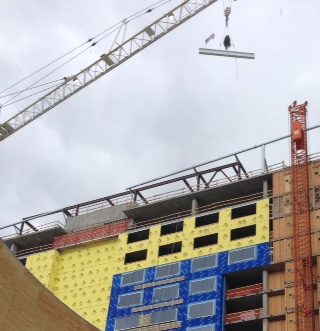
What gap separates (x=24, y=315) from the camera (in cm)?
4450

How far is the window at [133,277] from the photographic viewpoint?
94431 millimetres

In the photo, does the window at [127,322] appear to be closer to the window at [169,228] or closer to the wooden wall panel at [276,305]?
the window at [169,228]

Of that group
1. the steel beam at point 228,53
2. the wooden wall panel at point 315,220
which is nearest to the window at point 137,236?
the wooden wall panel at point 315,220

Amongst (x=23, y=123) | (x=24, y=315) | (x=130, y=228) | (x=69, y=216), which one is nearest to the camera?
(x=24, y=315)

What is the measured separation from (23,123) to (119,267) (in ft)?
70.0

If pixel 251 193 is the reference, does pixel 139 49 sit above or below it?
above

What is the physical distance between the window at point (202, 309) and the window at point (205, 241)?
8.55 metres

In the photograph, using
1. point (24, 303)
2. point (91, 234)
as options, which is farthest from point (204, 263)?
point (24, 303)

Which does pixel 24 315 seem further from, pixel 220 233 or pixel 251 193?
pixel 251 193

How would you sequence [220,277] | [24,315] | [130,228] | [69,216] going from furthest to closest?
[69,216], [130,228], [220,277], [24,315]

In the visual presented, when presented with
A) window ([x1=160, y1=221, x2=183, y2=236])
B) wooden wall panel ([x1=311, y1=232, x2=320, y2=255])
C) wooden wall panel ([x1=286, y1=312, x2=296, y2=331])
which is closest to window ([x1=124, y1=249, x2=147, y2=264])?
window ([x1=160, y1=221, x2=183, y2=236])

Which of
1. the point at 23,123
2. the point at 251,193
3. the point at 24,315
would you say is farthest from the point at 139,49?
the point at 24,315

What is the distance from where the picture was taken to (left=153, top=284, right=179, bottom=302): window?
295ft

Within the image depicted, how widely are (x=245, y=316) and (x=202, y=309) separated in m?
4.81
